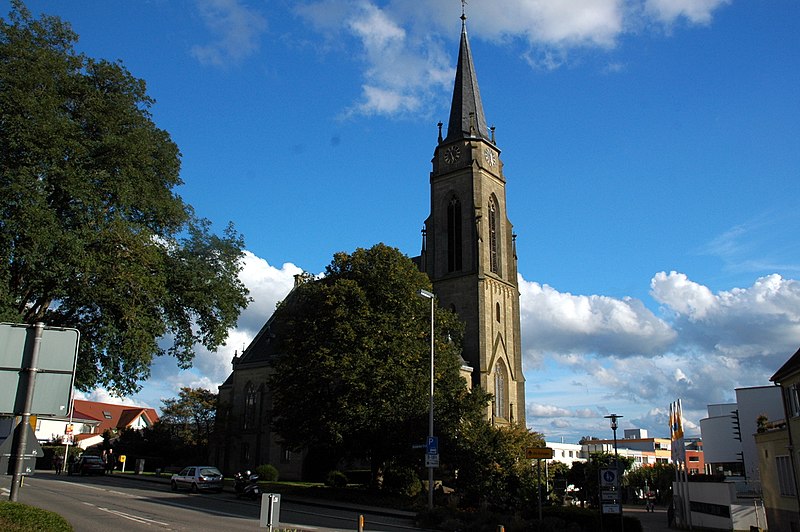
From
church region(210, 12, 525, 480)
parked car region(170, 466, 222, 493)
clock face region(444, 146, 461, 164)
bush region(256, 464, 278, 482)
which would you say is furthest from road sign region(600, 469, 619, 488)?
clock face region(444, 146, 461, 164)

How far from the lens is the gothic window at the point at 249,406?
56969 millimetres

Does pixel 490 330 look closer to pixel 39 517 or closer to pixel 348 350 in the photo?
pixel 348 350

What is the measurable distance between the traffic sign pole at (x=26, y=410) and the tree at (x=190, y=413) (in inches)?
2226

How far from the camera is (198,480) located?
114ft

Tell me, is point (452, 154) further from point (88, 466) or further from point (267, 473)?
point (88, 466)

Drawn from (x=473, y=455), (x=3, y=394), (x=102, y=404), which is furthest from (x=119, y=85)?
(x=102, y=404)

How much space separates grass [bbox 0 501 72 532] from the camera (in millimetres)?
9766

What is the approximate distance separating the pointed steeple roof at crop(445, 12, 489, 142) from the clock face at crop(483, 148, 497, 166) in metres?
1.43

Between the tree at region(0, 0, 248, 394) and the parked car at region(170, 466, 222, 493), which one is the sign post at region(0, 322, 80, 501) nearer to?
the tree at region(0, 0, 248, 394)

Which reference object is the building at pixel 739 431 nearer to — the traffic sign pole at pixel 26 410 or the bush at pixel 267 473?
the bush at pixel 267 473

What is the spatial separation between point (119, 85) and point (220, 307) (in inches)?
346

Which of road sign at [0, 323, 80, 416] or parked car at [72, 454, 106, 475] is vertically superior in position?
road sign at [0, 323, 80, 416]

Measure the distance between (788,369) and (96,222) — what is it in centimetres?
2494

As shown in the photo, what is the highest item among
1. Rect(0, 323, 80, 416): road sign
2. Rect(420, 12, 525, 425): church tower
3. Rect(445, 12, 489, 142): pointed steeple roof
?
Rect(445, 12, 489, 142): pointed steeple roof
